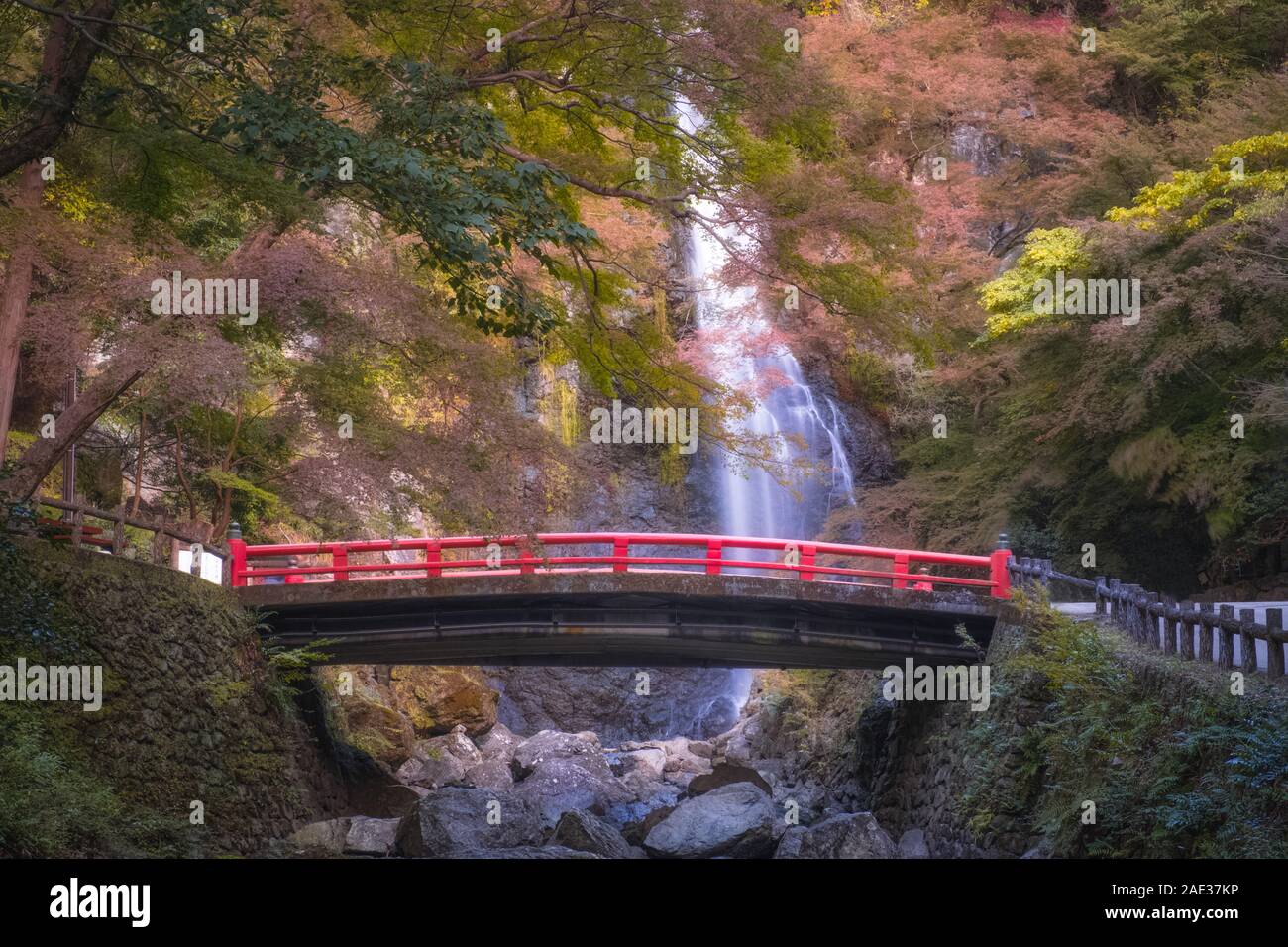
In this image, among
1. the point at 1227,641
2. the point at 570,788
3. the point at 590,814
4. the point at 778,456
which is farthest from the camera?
the point at 778,456

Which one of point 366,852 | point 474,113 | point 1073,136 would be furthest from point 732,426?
point 474,113

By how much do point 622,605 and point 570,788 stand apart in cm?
362

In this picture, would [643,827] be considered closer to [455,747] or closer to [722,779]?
[722,779]

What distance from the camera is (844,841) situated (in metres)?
15.2

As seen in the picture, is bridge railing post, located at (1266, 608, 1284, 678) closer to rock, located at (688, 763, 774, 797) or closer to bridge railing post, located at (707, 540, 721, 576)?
bridge railing post, located at (707, 540, 721, 576)

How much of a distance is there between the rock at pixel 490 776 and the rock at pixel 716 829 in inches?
176

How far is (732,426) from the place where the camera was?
27.3 metres

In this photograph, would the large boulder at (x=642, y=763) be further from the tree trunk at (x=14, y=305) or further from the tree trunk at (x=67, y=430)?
the tree trunk at (x=14, y=305)

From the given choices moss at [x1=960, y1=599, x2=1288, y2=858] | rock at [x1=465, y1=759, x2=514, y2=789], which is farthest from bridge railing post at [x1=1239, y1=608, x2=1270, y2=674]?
rock at [x1=465, y1=759, x2=514, y2=789]

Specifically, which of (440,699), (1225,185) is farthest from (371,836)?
(1225,185)

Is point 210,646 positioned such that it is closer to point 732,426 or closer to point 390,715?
point 390,715

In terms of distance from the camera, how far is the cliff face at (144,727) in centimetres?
1063

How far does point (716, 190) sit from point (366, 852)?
931 centimetres

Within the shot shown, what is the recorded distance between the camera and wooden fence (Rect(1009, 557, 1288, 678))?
1007cm
